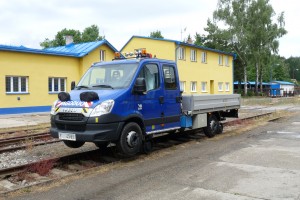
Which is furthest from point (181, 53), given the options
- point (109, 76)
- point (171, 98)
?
point (109, 76)

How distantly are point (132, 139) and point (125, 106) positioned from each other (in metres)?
0.78

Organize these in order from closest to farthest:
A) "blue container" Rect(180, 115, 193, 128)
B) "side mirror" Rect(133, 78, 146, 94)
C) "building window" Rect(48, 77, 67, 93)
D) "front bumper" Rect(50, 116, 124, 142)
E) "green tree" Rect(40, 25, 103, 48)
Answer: "front bumper" Rect(50, 116, 124, 142) → "side mirror" Rect(133, 78, 146, 94) → "blue container" Rect(180, 115, 193, 128) → "building window" Rect(48, 77, 67, 93) → "green tree" Rect(40, 25, 103, 48)

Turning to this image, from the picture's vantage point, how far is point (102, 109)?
7.04m

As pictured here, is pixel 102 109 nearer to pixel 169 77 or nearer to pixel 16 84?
pixel 169 77

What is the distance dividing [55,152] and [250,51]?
44063mm

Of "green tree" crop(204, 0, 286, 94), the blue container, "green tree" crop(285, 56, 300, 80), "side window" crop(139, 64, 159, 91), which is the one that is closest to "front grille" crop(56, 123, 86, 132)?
"side window" crop(139, 64, 159, 91)

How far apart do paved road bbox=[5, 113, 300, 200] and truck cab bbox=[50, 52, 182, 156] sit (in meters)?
0.76

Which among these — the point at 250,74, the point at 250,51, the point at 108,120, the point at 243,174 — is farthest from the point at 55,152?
the point at 250,74

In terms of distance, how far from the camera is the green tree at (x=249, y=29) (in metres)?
47.8

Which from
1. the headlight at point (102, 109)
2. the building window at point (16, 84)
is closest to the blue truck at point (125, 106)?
the headlight at point (102, 109)

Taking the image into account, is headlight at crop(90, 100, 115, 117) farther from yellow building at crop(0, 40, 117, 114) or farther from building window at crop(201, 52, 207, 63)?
building window at crop(201, 52, 207, 63)

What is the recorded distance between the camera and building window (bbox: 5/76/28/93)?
21797 mm

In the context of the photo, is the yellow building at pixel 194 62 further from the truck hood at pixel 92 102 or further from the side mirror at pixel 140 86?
the truck hood at pixel 92 102

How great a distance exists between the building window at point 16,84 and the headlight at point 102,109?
16790 mm
